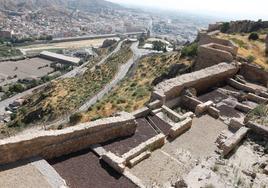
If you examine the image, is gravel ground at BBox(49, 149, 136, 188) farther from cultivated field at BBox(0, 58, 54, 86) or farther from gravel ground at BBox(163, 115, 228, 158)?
cultivated field at BBox(0, 58, 54, 86)

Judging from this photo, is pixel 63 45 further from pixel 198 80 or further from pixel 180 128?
pixel 180 128

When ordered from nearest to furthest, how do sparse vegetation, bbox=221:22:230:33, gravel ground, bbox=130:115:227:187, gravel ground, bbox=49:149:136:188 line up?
gravel ground, bbox=49:149:136:188, gravel ground, bbox=130:115:227:187, sparse vegetation, bbox=221:22:230:33

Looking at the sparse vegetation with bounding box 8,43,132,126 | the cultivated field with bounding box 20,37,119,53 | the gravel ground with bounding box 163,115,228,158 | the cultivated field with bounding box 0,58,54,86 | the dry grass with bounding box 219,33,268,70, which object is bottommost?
the cultivated field with bounding box 20,37,119,53

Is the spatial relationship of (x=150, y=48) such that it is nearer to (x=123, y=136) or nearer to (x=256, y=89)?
(x=256, y=89)

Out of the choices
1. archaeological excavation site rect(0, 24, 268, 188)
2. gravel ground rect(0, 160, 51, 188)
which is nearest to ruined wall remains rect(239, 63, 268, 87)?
archaeological excavation site rect(0, 24, 268, 188)

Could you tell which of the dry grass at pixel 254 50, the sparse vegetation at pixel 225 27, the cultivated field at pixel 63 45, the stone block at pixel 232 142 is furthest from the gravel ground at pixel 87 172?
the cultivated field at pixel 63 45

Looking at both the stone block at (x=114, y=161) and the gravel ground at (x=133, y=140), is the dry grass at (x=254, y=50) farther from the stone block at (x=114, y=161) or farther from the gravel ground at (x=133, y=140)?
the stone block at (x=114, y=161)
